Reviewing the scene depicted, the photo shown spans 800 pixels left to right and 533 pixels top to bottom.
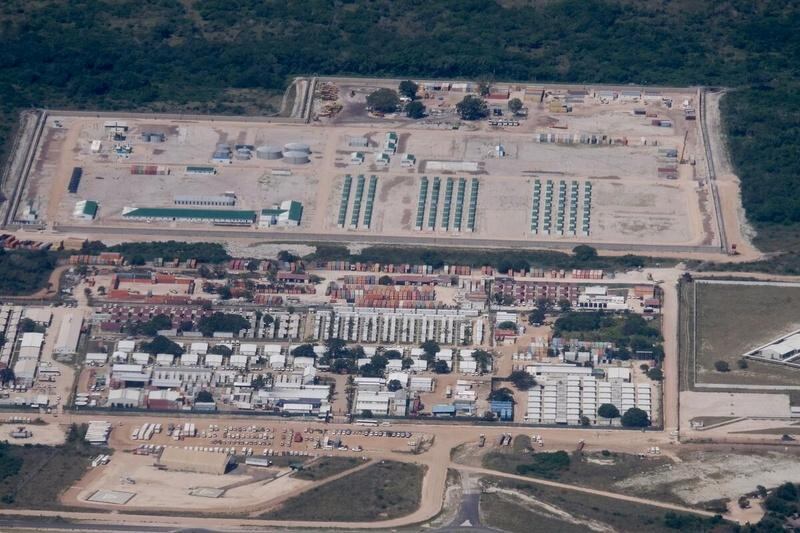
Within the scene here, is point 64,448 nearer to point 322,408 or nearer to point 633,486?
point 322,408

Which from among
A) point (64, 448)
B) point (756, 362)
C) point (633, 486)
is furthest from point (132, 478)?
point (756, 362)

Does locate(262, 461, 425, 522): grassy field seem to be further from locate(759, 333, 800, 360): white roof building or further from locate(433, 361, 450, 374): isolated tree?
locate(759, 333, 800, 360): white roof building

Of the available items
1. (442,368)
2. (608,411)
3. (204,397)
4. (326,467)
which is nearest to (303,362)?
(204,397)

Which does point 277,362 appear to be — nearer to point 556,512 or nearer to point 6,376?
point 6,376

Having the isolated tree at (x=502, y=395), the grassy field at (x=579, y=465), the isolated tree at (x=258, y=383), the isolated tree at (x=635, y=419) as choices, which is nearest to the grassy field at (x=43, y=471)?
the isolated tree at (x=258, y=383)

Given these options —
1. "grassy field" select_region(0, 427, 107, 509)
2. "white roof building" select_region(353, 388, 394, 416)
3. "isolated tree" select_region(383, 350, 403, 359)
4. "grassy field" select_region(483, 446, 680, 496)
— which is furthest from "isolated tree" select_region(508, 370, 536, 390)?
"grassy field" select_region(0, 427, 107, 509)

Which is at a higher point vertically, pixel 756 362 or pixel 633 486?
pixel 756 362
